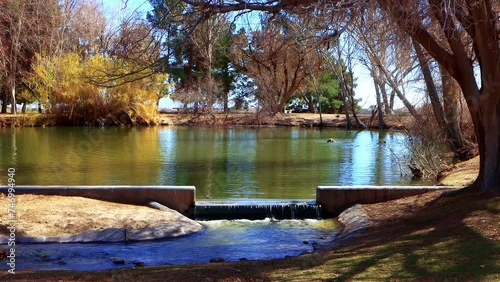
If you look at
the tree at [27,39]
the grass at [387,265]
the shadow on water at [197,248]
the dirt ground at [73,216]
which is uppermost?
the tree at [27,39]

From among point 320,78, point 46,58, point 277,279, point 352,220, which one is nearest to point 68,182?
point 352,220

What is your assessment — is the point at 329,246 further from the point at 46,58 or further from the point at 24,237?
the point at 46,58

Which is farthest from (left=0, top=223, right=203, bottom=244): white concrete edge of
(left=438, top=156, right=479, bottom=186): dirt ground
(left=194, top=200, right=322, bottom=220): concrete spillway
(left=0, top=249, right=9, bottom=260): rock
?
(left=438, top=156, right=479, bottom=186): dirt ground

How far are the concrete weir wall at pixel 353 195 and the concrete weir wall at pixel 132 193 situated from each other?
3.01 meters

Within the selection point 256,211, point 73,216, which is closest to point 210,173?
point 256,211

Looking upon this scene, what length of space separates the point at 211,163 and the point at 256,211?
10114mm

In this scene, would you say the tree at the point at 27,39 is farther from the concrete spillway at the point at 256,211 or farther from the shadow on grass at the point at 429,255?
the shadow on grass at the point at 429,255

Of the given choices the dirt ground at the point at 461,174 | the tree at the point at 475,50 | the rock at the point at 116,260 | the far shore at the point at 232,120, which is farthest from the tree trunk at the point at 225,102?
the rock at the point at 116,260

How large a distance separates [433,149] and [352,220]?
7726 mm

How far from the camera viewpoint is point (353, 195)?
1311 cm

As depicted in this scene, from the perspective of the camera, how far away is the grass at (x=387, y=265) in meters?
5.85

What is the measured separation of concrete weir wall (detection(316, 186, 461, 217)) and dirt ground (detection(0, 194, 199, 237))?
338 centimetres

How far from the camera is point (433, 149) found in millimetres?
18359

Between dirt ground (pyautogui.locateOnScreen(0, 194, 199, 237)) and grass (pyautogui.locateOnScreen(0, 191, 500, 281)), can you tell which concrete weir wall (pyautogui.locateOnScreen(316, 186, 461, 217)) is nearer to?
dirt ground (pyautogui.locateOnScreen(0, 194, 199, 237))
